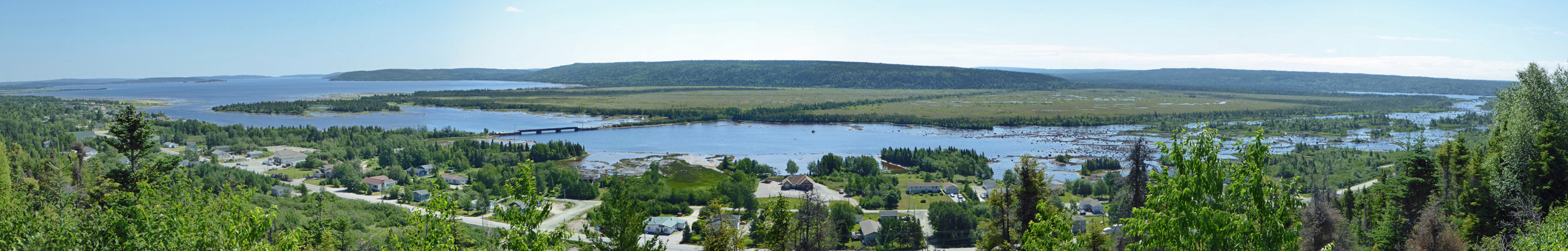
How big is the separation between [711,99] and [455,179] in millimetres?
115876

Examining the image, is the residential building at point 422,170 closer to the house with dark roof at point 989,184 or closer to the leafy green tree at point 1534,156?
the house with dark roof at point 989,184

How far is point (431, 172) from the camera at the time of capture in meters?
52.5

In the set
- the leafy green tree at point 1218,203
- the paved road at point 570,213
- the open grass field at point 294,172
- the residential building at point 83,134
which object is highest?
the leafy green tree at point 1218,203

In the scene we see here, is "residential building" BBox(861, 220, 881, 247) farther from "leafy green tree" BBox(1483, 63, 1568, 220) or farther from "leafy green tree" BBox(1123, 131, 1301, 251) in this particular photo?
"leafy green tree" BBox(1123, 131, 1301, 251)

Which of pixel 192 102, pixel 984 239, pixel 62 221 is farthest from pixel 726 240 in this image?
pixel 192 102

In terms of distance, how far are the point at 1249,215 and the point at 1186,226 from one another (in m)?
0.52

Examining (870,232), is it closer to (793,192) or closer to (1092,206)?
(793,192)

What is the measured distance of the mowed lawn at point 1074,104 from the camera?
4743 inches

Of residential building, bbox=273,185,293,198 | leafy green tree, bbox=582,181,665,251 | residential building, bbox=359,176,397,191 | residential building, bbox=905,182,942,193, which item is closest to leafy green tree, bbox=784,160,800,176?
residential building, bbox=905,182,942,193

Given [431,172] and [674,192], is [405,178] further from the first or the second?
[674,192]

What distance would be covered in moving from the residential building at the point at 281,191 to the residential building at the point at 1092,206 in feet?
125

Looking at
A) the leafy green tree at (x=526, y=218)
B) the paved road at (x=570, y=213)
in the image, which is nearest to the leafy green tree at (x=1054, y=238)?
the leafy green tree at (x=526, y=218)

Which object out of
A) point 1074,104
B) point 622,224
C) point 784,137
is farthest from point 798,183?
point 1074,104

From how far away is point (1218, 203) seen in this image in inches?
274
